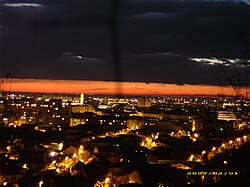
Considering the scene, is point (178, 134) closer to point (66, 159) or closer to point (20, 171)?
point (66, 159)

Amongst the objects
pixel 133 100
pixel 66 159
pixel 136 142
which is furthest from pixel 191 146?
pixel 133 100

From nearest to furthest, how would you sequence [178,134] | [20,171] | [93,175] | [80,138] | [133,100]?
[20,171] < [93,175] < [80,138] < [178,134] < [133,100]

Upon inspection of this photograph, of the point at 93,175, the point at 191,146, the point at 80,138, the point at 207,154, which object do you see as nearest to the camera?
the point at 93,175

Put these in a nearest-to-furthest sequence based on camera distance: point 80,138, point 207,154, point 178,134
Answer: point 207,154 → point 80,138 → point 178,134

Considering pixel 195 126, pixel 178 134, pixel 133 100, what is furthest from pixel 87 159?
pixel 133 100

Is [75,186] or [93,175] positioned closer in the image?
[75,186]

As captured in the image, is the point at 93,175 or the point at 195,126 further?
the point at 195,126

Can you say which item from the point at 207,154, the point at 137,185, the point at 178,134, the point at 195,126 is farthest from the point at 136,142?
the point at 195,126

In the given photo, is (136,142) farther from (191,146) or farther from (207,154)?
(207,154)

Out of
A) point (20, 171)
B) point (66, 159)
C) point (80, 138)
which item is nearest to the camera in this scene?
point (20, 171)
